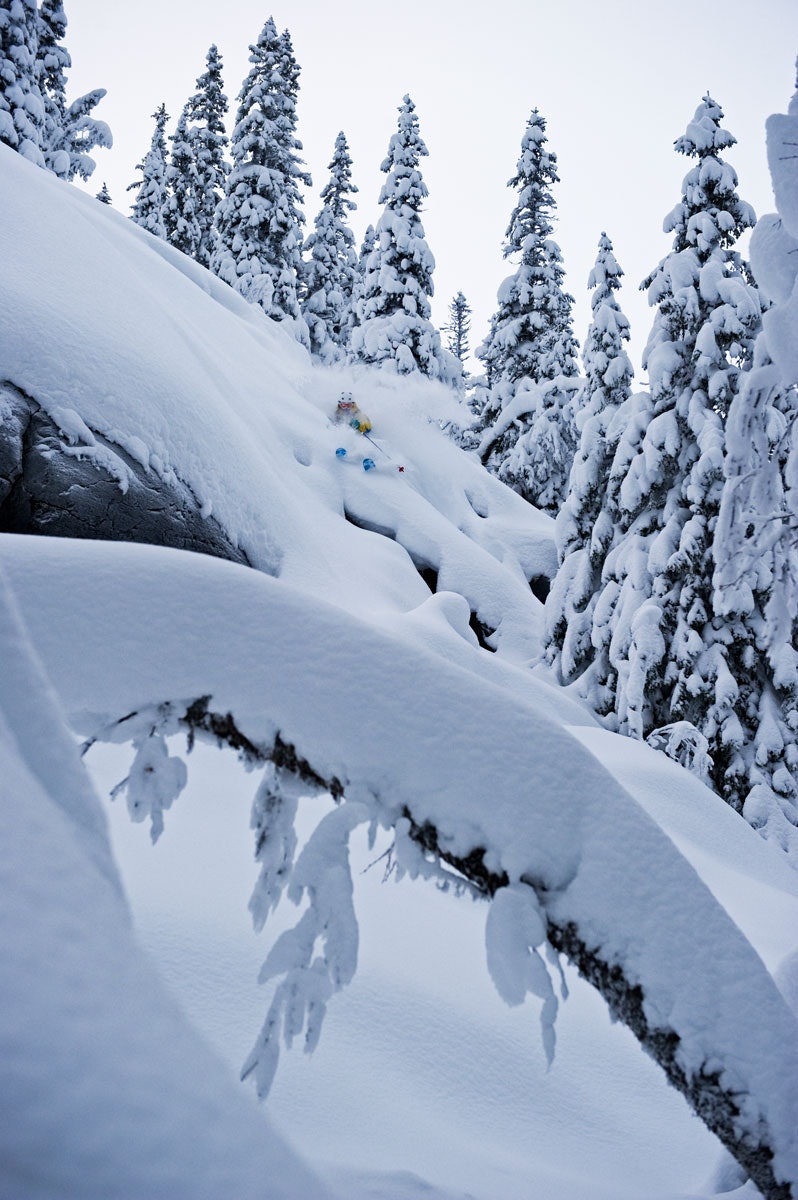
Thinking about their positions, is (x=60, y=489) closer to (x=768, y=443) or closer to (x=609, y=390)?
(x=768, y=443)

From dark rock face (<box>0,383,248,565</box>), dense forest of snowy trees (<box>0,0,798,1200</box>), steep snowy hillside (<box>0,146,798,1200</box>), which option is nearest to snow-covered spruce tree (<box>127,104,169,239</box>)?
dense forest of snowy trees (<box>0,0,798,1200</box>)

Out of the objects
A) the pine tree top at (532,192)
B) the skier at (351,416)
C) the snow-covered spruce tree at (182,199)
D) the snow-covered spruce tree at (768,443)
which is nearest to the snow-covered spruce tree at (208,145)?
the snow-covered spruce tree at (182,199)

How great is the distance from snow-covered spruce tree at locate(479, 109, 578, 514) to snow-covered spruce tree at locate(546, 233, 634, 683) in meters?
5.56

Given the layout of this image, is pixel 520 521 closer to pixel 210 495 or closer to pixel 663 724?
pixel 663 724

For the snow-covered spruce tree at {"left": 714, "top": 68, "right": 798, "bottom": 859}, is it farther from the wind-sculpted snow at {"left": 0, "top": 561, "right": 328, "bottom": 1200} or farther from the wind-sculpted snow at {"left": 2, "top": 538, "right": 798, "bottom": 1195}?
the wind-sculpted snow at {"left": 0, "top": 561, "right": 328, "bottom": 1200}

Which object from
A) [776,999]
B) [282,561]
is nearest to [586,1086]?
[776,999]

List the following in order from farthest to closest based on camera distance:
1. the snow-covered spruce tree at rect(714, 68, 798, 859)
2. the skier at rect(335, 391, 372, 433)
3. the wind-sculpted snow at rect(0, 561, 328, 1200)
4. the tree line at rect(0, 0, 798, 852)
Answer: the skier at rect(335, 391, 372, 433) → the tree line at rect(0, 0, 798, 852) → the snow-covered spruce tree at rect(714, 68, 798, 859) → the wind-sculpted snow at rect(0, 561, 328, 1200)

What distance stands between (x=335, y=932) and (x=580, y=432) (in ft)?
44.4

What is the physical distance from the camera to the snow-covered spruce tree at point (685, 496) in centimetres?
1072

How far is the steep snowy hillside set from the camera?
1.10 metres

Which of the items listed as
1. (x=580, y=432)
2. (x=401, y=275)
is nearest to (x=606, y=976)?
(x=580, y=432)

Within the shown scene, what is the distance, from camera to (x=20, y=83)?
18.7 meters

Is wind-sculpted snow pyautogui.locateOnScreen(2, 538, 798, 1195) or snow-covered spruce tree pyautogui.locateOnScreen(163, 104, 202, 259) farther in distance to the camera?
snow-covered spruce tree pyautogui.locateOnScreen(163, 104, 202, 259)

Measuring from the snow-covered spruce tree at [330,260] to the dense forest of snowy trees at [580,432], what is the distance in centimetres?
11
